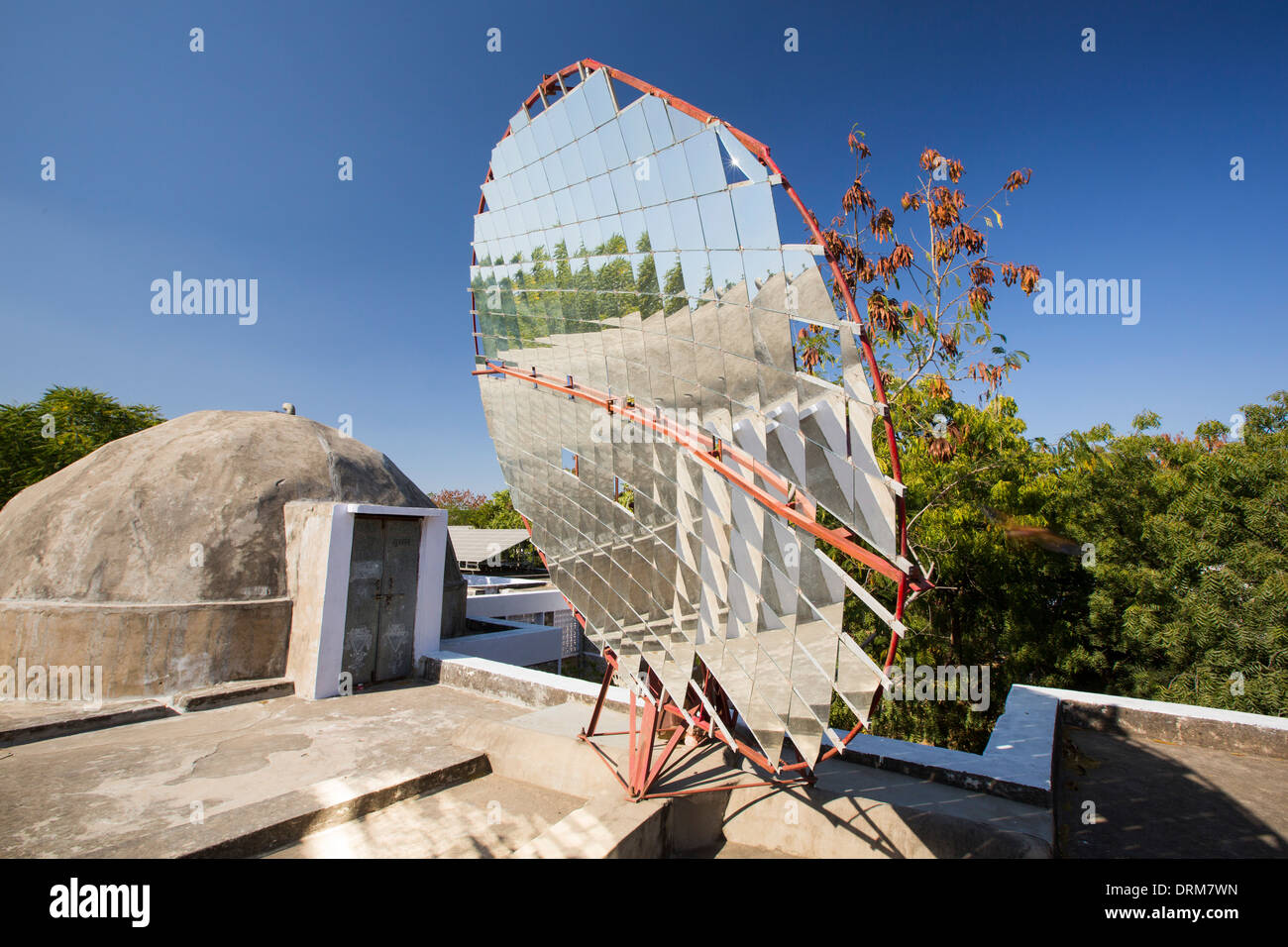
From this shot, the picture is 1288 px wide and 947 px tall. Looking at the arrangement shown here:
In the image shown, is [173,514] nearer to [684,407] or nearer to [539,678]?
[539,678]

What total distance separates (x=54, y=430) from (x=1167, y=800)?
120ft

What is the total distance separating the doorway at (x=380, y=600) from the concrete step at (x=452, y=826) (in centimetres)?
489

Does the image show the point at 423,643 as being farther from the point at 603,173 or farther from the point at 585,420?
the point at 603,173

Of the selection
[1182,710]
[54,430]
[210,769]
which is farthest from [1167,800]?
[54,430]

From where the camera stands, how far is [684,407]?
15.0 ft

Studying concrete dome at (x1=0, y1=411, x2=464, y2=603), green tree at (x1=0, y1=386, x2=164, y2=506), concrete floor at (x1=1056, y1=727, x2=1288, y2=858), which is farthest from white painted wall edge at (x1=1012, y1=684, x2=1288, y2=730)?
green tree at (x1=0, y1=386, x2=164, y2=506)

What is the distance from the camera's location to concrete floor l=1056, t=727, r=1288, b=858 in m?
5.21

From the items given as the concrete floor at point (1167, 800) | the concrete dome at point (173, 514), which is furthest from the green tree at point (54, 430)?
the concrete floor at point (1167, 800)

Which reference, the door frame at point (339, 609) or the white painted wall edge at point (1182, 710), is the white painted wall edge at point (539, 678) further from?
the white painted wall edge at point (1182, 710)

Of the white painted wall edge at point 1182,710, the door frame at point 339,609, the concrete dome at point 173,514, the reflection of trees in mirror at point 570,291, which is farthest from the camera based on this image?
the concrete dome at point 173,514

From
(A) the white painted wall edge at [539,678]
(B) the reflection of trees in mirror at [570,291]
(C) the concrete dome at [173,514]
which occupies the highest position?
(B) the reflection of trees in mirror at [570,291]

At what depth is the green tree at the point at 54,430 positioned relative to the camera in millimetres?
23875
